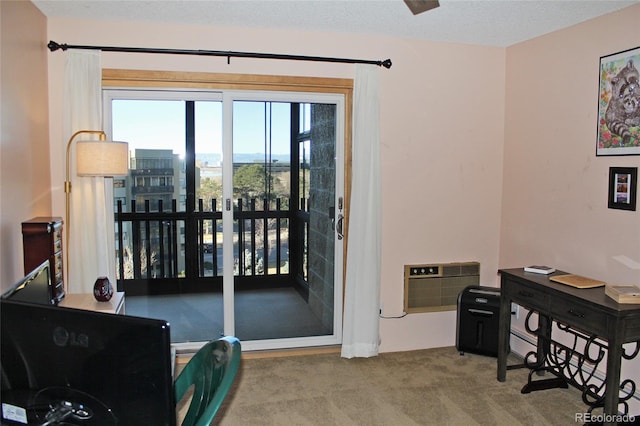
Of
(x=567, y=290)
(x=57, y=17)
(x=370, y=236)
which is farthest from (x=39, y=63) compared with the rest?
(x=567, y=290)

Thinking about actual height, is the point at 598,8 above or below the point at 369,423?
above

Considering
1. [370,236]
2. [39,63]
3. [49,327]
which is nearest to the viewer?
[49,327]

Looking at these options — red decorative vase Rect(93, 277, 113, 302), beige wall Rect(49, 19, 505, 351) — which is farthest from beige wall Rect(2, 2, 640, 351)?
red decorative vase Rect(93, 277, 113, 302)

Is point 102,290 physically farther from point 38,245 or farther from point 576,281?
point 576,281

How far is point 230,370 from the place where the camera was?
1.47 m

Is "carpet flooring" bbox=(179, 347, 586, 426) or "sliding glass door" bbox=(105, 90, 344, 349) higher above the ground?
"sliding glass door" bbox=(105, 90, 344, 349)

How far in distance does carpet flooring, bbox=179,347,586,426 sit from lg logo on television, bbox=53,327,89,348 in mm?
2032

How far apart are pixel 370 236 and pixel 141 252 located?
177cm

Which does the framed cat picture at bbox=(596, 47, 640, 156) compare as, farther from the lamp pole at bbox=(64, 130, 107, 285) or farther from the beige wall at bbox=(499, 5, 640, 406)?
the lamp pole at bbox=(64, 130, 107, 285)

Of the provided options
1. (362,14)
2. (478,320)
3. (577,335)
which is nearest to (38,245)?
(362,14)

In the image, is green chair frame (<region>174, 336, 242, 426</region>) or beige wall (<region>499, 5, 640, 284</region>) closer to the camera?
green chair frame (<region>174, 336, 242, 426</region>)

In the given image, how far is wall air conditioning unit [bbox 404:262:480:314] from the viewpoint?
158 inches

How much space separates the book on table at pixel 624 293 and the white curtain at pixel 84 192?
123 inches

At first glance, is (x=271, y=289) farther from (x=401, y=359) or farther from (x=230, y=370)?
(x=230, y=370)
